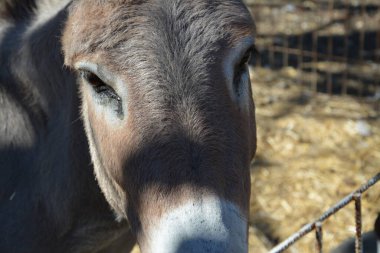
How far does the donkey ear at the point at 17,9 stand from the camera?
3.20 metres

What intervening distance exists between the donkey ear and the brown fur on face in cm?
94

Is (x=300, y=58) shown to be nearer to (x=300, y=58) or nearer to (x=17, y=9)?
(x=300, y=58)

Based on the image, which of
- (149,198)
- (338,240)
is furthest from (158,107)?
(338,240)

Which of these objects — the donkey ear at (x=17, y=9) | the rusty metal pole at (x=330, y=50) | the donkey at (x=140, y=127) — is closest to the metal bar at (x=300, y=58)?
the rusty metal pole at (x=330, y=50)

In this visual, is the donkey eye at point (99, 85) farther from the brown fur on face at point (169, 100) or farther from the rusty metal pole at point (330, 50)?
the rusty metal pole at point (330, 50)

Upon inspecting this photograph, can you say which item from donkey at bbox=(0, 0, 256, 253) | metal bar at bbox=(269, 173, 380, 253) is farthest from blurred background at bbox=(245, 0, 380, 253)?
donkey at bbox=(0, 0, 256, 253)

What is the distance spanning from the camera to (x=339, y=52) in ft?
24.6

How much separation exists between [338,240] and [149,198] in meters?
2.97

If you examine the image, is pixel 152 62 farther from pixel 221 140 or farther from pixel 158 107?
pixel 221 140

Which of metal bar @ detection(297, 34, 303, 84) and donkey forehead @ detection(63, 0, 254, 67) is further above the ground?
donkey forehead @ detection(63, 0, 254, 67)

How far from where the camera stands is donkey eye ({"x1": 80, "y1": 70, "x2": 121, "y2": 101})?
7.61ft

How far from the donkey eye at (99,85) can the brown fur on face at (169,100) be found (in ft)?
0.19

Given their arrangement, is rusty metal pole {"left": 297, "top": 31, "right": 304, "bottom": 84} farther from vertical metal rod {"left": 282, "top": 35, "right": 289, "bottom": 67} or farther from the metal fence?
vertical metal rod {"left": 282, "top": 35, "right": 289, "bottom": 67}

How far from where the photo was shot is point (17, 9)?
3219 millimetres
